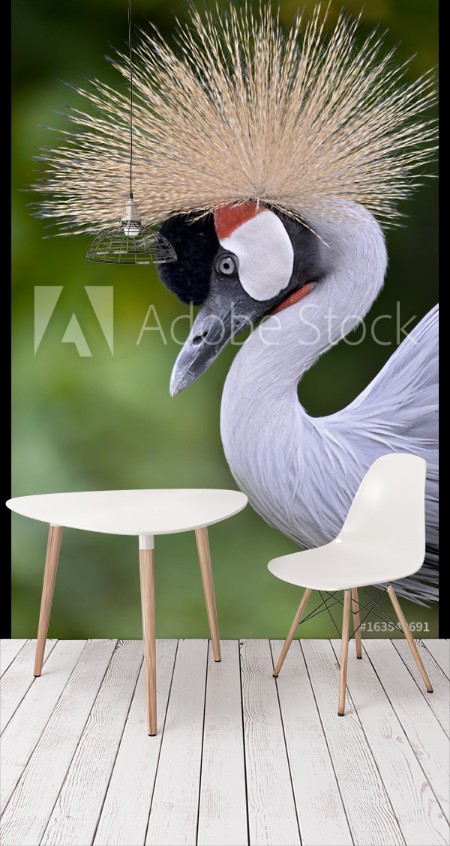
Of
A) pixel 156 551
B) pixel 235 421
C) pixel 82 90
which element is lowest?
pixel 156 551

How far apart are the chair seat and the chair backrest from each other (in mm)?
35

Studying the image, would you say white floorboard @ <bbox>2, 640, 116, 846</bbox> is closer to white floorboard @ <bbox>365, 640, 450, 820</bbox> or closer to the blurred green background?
the blurred green background

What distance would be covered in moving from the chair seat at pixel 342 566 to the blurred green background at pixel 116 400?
0.34m

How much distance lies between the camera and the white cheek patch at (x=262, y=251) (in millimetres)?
2594

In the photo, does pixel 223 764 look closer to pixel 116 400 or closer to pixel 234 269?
pixel 116 400

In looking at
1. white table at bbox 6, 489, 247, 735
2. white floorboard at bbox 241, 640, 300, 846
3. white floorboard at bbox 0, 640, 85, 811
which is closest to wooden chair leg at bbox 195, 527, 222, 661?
white table at bbox 6, 489, 247, 735

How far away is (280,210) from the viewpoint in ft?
8.47

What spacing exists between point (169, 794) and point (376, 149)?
6.38 feet

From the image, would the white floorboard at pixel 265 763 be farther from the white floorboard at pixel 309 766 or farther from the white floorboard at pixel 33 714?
the white floorboard at pixel 33 714

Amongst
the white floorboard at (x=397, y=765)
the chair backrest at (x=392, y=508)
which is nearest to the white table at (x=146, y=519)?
the chair backrest at (x=392, y=508)

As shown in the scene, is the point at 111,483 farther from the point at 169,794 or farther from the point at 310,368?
the point at 169,794

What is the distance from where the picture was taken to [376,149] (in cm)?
248

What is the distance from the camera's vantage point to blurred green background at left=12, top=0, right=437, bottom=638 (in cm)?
269

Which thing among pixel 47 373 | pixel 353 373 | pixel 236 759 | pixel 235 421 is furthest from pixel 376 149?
pixel 236 759
